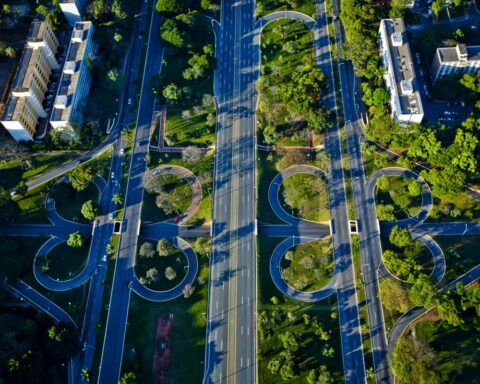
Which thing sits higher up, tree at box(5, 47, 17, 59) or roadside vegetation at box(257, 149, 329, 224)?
tree at box(5, 47, 17, 59)

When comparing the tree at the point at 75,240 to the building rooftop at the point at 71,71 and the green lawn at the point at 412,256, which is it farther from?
the green lawn at the point at 412,256

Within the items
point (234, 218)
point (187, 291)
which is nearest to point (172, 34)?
point (234, 218)

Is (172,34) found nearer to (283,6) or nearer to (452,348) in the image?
(283,6)

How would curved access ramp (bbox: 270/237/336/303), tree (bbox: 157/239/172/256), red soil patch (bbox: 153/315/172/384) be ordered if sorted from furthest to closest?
tree (bbox: 157/239/172/256) → curved access ramp (bbox: 270/237/336/303) → red soil patch (bbox: 153/315/172/384)

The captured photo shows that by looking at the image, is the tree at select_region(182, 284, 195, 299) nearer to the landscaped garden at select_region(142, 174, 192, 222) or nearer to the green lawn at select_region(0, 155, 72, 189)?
the landscaped garden at select_region(142, 174, 192, 222)

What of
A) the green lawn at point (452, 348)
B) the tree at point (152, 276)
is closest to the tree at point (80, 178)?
the tree at point (152, 276)

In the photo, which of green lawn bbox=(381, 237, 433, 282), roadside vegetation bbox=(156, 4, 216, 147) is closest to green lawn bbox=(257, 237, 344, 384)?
green lawn bbox=(381, 237, 433, 282)

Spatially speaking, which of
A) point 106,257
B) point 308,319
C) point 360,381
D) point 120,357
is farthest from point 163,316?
point 360,381
